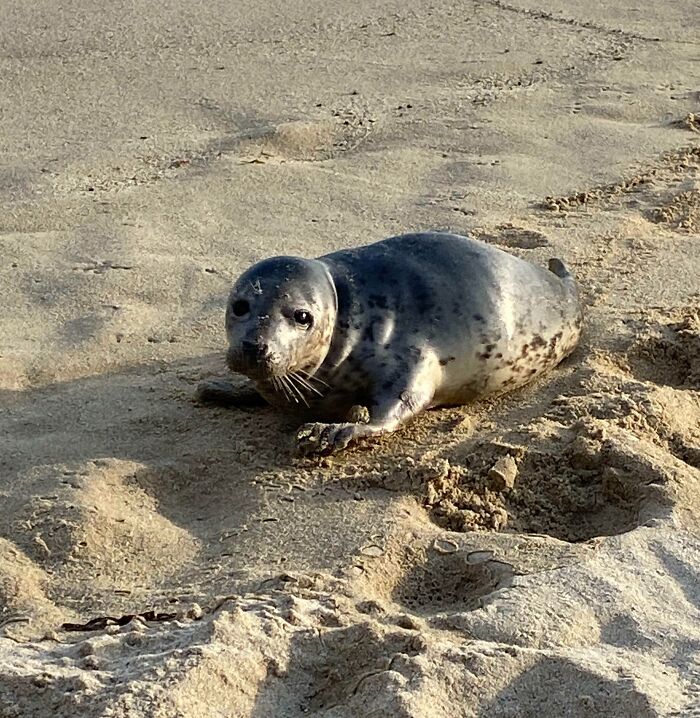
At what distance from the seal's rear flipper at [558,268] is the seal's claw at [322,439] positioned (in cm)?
122

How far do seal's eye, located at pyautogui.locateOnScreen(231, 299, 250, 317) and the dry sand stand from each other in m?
0.35

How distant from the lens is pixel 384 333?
3.57 m

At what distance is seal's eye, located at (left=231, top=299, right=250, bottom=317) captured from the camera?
10.9 ft

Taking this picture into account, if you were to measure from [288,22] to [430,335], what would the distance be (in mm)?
4377

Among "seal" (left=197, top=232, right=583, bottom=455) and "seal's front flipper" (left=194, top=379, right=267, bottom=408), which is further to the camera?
"seal's front flipper" (left=194, top=379, right=267, bottom=408)

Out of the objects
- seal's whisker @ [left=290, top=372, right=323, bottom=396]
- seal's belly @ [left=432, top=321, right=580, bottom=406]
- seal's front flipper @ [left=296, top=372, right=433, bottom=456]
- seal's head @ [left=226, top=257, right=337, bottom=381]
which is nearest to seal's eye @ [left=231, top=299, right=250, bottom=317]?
seal's head @ [left=226, top=257, right=337, bottom=381]

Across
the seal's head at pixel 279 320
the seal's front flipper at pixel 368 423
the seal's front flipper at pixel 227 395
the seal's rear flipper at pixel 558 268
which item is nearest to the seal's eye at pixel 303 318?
the seal's head at pixel 279 320

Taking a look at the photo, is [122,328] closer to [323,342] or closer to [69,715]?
[323,342]

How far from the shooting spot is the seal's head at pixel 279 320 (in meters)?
3.25

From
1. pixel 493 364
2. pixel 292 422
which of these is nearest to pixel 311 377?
pixel 292 422

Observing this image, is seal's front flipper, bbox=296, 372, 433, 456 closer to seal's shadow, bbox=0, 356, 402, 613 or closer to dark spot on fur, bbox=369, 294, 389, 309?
seal's shadow, bbox=0, 356, 402, 613

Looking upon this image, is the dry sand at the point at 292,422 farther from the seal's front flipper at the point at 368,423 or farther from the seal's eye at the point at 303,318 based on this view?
the seal's eye at the point at 303,318

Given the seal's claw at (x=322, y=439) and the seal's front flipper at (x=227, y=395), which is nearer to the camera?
the seal's claw at (x=322, y=439)

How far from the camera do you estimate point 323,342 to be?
11.3ft
